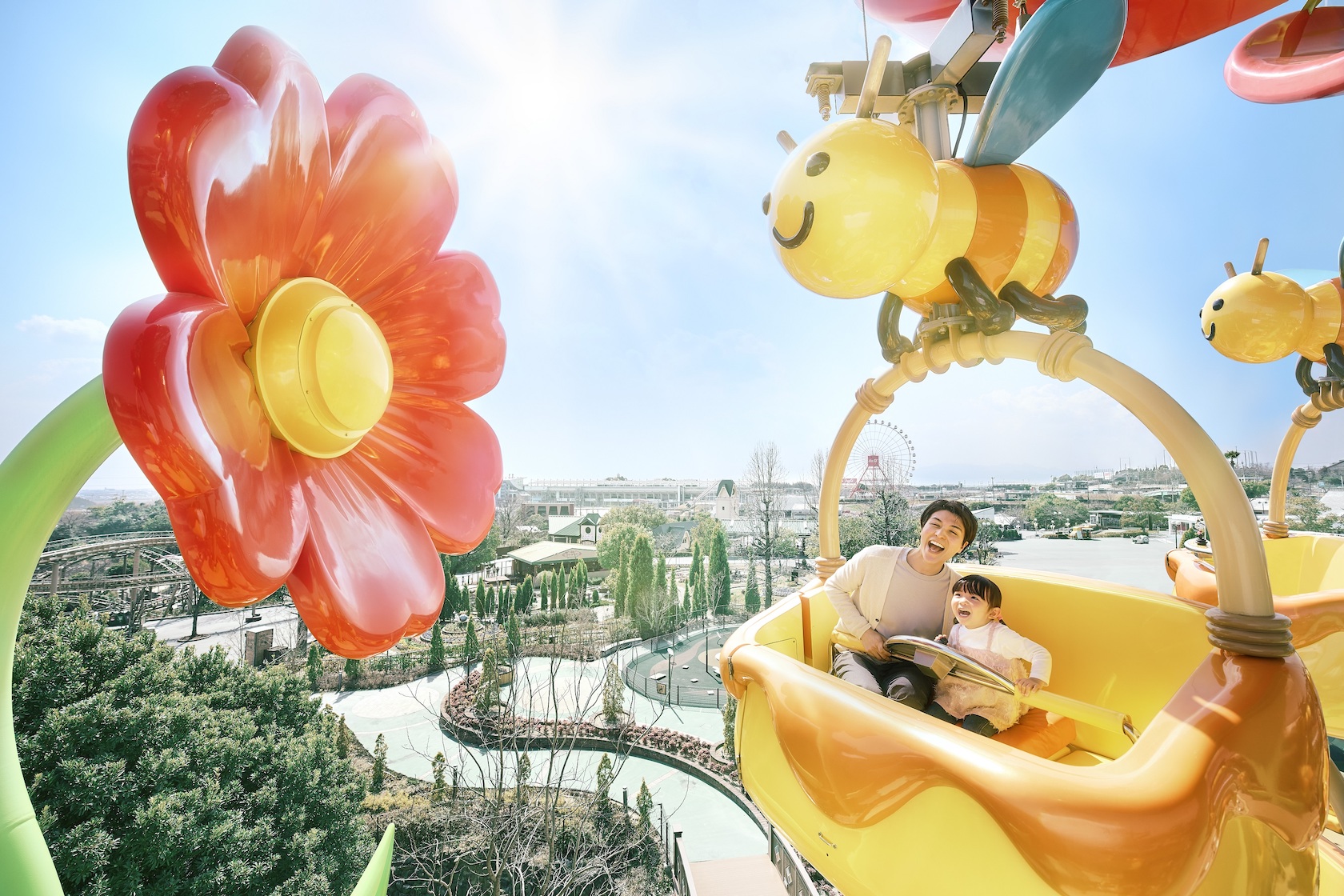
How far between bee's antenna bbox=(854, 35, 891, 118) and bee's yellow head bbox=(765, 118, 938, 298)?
4cm

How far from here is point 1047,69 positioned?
0.87 m

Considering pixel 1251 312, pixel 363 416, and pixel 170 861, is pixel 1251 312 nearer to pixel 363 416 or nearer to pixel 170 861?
pixel 363 416

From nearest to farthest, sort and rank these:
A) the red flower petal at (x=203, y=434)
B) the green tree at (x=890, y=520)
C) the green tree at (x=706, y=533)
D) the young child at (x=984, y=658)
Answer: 1. the red flower petal at (x=203, y=434)
2. the young child at (x=984, y=658)
3. the green tree at (x=890, y=520)
4. the green tree at (x=706, y=533)

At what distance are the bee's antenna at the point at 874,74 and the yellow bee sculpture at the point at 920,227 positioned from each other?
32 millimetres

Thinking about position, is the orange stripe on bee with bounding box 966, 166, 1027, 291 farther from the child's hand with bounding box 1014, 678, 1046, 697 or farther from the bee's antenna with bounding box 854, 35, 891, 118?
the child's hand with bounding box 1014, 678, 1046, 697

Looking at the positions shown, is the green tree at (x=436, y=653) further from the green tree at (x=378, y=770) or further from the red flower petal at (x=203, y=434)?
the red flower petal at (x=203, y=434)

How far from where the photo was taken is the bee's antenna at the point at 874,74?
0.87m

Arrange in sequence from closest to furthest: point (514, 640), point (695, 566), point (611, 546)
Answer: point (514, 640) → point (695, 566) → point (611, 546)

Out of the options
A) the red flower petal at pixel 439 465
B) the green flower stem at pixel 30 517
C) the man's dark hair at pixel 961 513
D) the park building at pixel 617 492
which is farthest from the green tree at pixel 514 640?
the park building at pixel 617 492

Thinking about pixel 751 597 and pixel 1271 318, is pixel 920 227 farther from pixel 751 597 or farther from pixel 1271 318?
pixel 751 597

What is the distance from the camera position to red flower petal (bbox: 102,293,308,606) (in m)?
0.36

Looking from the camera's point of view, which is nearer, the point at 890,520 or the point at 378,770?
the point at 378,770

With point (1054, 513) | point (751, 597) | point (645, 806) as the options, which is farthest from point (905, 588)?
point (751, 597)

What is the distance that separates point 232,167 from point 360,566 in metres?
0.38
